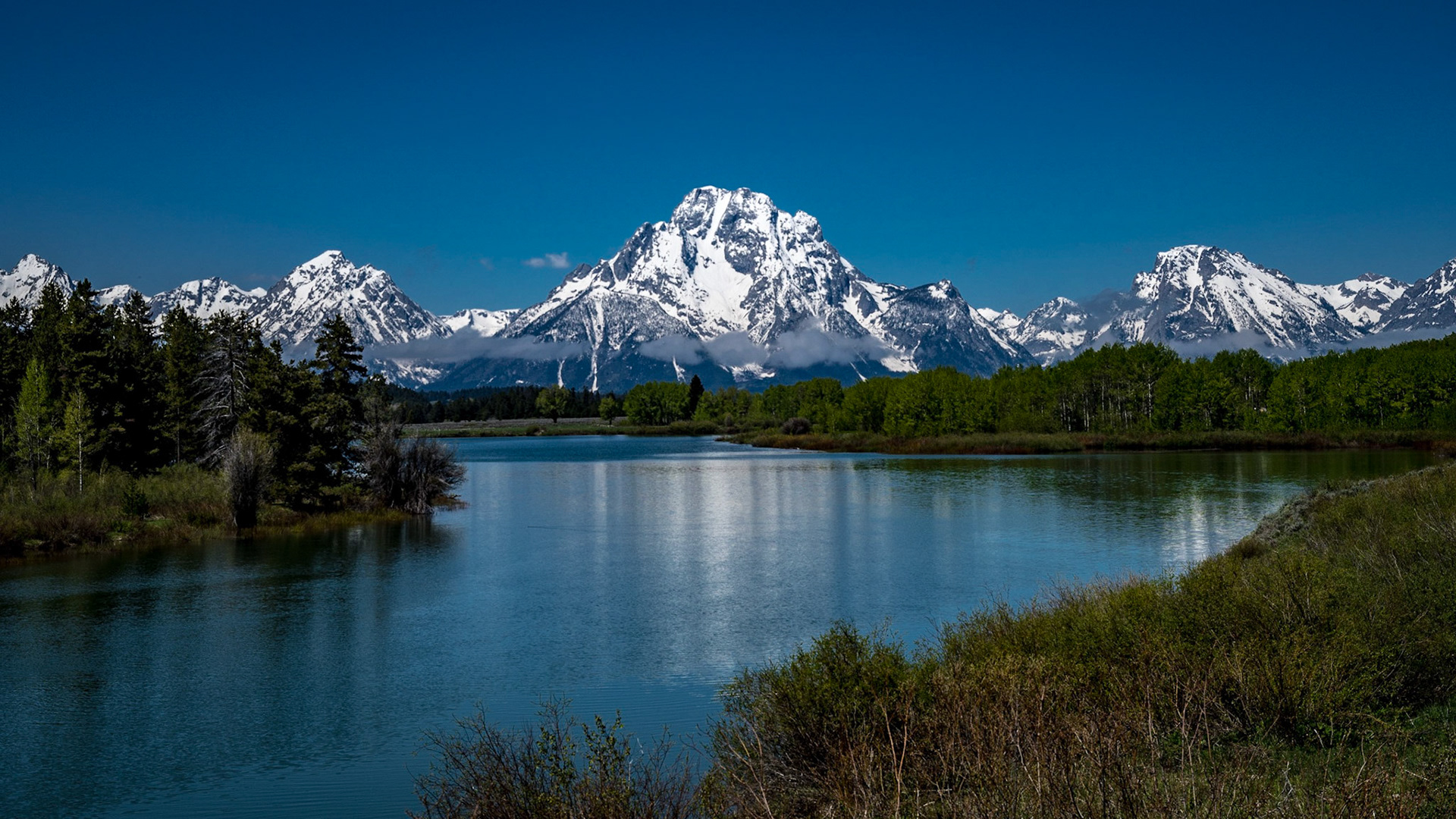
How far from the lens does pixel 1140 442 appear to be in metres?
113

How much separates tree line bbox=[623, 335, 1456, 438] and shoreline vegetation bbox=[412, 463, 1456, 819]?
117 meters

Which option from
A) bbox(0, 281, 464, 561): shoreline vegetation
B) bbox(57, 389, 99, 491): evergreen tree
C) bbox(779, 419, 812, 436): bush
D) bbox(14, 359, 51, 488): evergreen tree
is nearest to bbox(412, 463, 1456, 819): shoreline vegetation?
bbox(0, 281, 464, 561): shoreline vegetation

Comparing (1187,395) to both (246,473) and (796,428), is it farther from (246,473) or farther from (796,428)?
(246,473)

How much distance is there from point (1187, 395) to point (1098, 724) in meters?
134

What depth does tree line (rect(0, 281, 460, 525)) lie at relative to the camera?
46.2m

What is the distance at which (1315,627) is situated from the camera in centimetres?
1362

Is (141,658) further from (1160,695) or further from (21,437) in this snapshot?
(21,437)

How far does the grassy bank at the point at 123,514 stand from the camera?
3834 cm

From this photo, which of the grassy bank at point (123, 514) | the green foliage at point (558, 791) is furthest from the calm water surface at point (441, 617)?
the green foliage at point (558, 791)

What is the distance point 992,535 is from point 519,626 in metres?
23.7

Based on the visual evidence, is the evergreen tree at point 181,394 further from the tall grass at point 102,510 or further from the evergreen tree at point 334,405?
the evergreen tree at point 334,405

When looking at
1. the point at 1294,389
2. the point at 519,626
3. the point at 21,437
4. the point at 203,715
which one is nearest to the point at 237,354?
the point at 21,437

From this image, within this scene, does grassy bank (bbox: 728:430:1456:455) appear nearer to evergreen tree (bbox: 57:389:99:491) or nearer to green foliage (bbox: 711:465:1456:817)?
evergreen tree (bbox: 57:389:99:491)

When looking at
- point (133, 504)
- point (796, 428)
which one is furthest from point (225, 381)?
point (796, 428)
